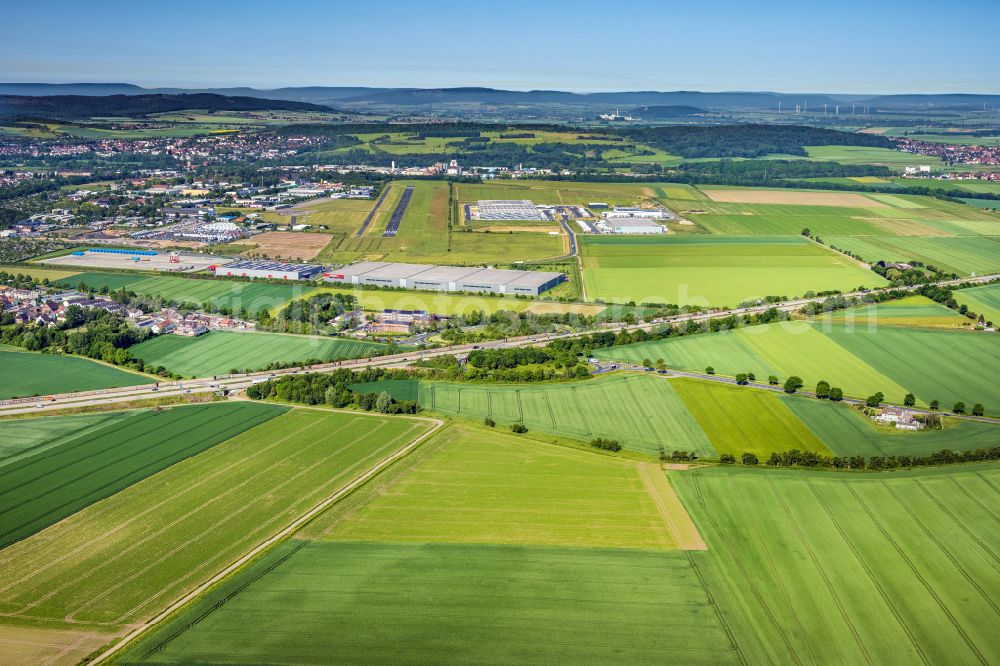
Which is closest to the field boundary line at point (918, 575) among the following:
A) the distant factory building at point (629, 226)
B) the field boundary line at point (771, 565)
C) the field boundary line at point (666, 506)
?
the field boundary line at point (771, 565)

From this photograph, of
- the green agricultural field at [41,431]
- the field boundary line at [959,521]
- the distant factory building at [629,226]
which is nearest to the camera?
the field boundary line at [959,521]

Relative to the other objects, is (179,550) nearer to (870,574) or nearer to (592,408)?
(592,408)

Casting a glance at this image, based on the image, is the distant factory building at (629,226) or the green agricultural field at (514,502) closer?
the green agricultural field at (514,502)

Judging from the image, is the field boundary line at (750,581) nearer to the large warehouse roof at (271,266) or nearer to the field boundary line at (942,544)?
the field boundary line at (942,544)

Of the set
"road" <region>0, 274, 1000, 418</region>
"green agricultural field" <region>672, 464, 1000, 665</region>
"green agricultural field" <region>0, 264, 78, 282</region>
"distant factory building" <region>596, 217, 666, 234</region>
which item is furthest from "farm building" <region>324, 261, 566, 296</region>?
"green agricultural field" <region>672, 464, 1000, 665</region>

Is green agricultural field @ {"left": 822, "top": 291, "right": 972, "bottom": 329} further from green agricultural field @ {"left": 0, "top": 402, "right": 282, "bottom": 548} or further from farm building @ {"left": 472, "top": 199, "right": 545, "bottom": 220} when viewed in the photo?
farm building @ {"left": 472, "top": 199, "right": 545, "bottom": 220}

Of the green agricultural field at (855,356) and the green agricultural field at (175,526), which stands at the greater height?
the green agricultural field at (855,356)

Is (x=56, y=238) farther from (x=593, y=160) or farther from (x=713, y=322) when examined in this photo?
(x=593, y=160)
